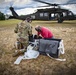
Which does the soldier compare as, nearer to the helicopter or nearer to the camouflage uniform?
the camouflage uniform

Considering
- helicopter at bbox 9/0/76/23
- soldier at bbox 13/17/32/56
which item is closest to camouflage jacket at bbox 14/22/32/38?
soldier at bbox 13/17/32/56

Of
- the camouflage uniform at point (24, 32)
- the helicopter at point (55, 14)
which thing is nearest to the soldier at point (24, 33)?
the camouflage uniform at point (24, 32)

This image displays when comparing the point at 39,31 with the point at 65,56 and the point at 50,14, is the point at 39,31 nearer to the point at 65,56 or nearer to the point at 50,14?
the point at 65,56

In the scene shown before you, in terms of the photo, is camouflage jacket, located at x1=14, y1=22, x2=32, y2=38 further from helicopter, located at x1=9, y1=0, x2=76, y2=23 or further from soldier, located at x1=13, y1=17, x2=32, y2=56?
helicopter, located at x1=9, y1=0, x2=76, y2=23

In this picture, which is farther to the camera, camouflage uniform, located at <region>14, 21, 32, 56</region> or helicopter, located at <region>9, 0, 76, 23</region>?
helicopter, located at <region>9, 0, 76, 23</region>

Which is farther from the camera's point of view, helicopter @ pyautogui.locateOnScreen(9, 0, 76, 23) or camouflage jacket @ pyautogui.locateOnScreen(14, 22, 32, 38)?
helicopter @ pyautogui.locateOnScreen(9, 0, 76, 23)

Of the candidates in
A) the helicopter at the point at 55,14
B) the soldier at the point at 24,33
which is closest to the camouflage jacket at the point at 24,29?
the soldier at the point at 24,33

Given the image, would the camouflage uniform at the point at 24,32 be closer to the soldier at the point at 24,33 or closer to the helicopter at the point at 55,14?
the soldier at the point at 24,33

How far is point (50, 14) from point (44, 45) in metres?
5.79

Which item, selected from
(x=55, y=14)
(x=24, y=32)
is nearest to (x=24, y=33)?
(x=24, y=32)

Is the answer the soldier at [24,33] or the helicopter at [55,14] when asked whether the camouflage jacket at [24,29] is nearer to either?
the soldier at [24,33]

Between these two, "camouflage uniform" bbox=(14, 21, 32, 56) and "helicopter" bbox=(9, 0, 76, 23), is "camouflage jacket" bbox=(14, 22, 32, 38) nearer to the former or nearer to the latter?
"camouflage uniform" bbox=(14, 21, 32, 56)

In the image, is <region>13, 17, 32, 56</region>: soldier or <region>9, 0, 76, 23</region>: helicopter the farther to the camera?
<region>9, 0, 76, 23</region>: helicopter

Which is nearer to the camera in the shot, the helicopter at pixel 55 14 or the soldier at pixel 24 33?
the soldier at pixel 24 33
